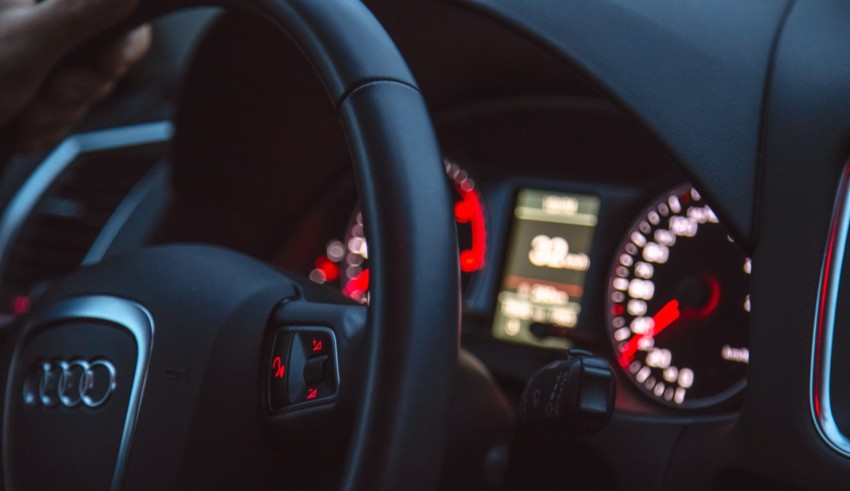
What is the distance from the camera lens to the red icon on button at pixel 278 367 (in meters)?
0.81

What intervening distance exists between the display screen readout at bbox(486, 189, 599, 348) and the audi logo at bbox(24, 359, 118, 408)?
752 mm

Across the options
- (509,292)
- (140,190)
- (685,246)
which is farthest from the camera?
(140,190)

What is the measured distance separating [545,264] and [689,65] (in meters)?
0.72

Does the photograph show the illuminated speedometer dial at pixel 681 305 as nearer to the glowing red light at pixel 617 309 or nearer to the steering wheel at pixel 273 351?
the glowing red light at pixel 617 309

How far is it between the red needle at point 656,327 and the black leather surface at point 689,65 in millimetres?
495

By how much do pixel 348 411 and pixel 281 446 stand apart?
0.40ft

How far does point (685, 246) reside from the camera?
1.41m

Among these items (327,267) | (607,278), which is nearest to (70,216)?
(327,267)

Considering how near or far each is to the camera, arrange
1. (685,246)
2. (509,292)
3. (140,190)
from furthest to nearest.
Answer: (140,190) → (509,292) → (685,246)

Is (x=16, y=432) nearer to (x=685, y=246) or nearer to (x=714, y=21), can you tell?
(x=714, y=21)

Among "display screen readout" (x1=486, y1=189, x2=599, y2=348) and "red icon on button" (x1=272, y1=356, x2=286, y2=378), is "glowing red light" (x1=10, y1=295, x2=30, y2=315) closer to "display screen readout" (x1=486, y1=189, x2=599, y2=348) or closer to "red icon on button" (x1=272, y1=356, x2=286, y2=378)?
"display screen readout" (x1=486, y1=189, x2=599, y2=348)

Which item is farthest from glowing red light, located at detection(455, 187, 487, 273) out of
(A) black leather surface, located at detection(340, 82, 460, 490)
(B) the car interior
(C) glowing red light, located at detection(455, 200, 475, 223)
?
(A) black leather surface, located at detection(340, 82, 460, 490)

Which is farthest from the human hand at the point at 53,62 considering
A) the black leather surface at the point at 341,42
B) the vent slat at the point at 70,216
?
the vent slat at the point at 70,216

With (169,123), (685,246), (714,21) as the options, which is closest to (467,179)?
(685,246)
